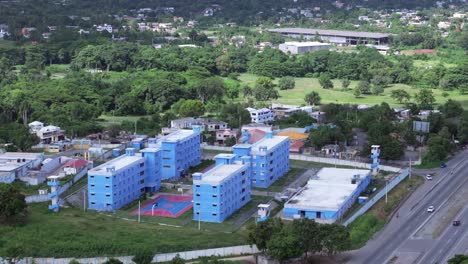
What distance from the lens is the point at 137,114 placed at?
35.2 meters

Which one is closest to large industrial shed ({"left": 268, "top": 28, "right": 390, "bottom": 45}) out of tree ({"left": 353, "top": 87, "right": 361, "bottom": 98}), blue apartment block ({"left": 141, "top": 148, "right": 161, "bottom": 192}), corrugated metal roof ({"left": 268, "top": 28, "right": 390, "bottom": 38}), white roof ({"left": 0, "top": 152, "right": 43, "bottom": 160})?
corrugated metal roof ({"left": 268, "top": 28, "right": 390, "bottom": 38})

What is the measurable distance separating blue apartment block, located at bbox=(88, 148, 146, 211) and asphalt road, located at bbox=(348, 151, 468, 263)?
21.5ft

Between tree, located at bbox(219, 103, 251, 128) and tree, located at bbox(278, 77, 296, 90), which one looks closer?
tree, located at bbox(219, 103, 251, 128)

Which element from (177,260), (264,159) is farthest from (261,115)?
(177,260)

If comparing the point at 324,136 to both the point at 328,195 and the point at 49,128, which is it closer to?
the point at 328,195

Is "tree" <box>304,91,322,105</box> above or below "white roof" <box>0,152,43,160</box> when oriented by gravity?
above

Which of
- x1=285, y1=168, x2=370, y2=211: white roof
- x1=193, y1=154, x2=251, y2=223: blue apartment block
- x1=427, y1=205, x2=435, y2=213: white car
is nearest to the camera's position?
x1=193, y1=154, x2=251, y2=223: blue apartment block

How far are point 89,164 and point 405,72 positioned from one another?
22.2m

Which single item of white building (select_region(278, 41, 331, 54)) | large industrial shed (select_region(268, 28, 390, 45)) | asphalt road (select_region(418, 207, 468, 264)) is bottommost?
asphalt road (select_region(418, 207, 468, 264))

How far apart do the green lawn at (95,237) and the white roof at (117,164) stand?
1.34 metres

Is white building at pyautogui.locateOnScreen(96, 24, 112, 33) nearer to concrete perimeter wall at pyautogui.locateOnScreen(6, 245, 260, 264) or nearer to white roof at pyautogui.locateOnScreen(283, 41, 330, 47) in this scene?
white roof at pyautogui.locateOnScreen(283, 41, 330, 47)

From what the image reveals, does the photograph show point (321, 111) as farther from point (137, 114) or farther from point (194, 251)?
point (194, 251)

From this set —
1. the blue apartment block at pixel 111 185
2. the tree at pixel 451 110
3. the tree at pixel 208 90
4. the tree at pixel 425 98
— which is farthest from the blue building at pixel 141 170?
the tree at pixel 425 98

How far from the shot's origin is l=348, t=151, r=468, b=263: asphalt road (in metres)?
17.9
